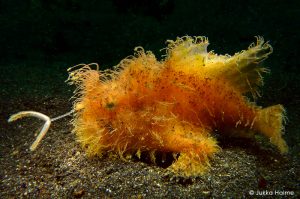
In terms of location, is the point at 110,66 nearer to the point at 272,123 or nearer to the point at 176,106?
the point at 176,106

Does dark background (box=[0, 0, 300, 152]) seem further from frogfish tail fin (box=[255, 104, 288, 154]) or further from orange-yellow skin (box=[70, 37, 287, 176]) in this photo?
orange-yellow skin (box=[70, 37, 287, 176])

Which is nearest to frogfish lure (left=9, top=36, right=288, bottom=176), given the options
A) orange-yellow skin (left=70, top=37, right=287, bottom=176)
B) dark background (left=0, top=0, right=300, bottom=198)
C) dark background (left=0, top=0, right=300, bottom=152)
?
orange-yellow skin (left=70, top=37, right=287, bottom=176)

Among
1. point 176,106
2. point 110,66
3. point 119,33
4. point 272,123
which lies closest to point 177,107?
point 176,106

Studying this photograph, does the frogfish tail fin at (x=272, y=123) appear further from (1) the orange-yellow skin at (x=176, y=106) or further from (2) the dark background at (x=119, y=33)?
(2) the dark background at (x=119, y=33)

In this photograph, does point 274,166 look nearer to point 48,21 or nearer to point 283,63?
point 283,63

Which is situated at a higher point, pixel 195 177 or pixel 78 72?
pixel 78 72

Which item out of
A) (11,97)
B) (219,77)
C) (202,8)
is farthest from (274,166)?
(202,8)
